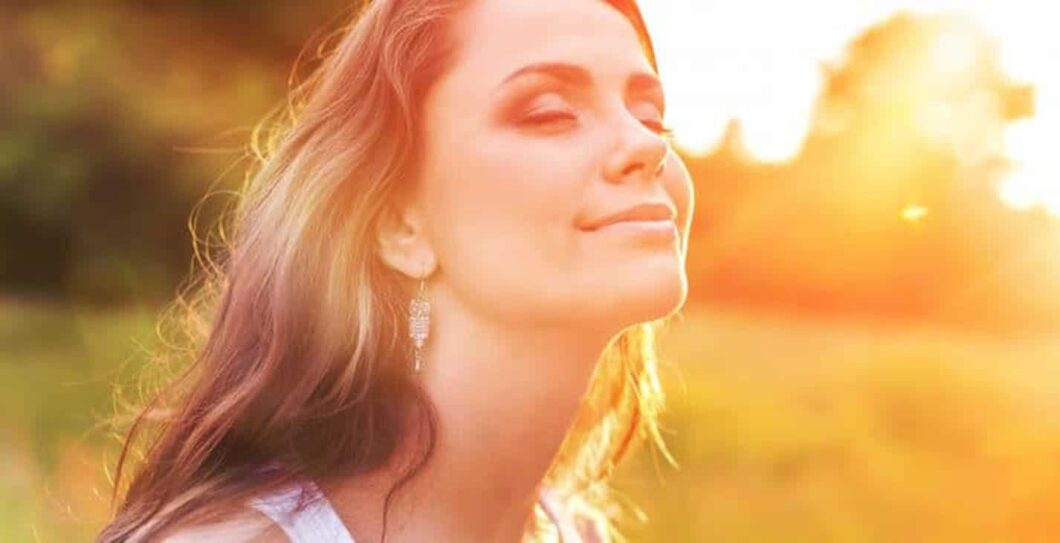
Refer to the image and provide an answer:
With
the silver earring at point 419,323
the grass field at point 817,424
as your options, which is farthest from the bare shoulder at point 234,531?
the grass field at point 817,424

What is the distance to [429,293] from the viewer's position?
1.57m

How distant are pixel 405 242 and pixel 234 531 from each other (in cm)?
32

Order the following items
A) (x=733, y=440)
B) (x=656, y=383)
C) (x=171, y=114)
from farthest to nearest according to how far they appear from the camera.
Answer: (x=171, y=114), (x=733, y=440), (x=656, y=383)

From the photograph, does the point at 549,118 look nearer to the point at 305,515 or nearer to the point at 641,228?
the point at 641,228

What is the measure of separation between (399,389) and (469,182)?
226 mm

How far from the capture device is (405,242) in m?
1.57

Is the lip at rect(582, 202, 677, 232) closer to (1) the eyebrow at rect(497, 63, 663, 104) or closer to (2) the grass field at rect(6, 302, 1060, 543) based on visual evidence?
(1) the eyebrow at rect(497, 63, 663, 104)

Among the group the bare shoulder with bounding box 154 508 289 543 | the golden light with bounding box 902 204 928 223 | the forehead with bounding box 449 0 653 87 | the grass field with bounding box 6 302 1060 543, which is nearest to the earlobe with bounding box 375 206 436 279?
the forehead with bounding box 449 0 653 87

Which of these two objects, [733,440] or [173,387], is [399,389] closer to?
[173,387]

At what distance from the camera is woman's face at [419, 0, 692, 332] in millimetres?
1465

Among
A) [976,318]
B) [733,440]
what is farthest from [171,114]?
[976,318]

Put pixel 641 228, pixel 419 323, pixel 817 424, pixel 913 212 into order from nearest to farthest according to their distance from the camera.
Answer: pixel 641 228 → pixel 419 323 → pixel 913 212 → pixel 817 424

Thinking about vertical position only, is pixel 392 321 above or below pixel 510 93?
below

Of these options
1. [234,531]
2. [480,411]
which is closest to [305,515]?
[234,531]
